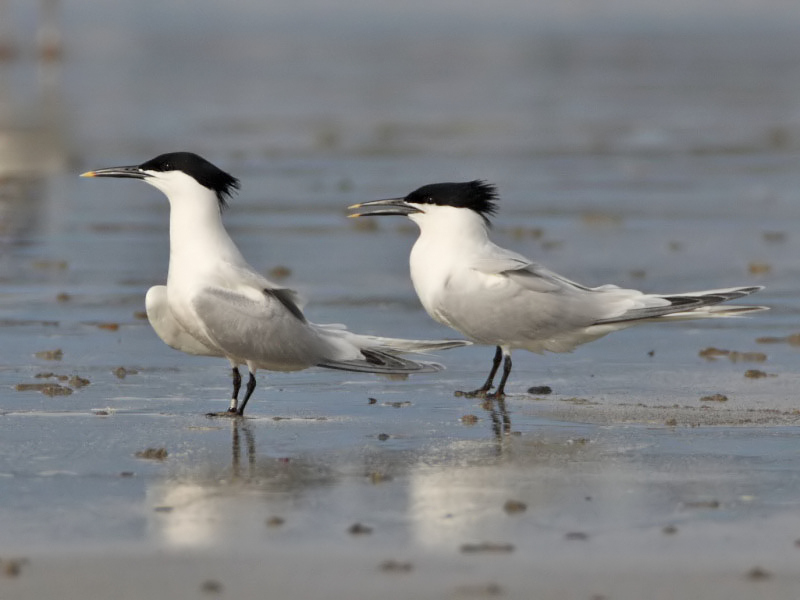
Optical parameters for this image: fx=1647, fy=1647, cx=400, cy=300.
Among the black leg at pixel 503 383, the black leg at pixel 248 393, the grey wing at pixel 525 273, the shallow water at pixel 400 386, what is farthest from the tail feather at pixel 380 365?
the grey wing at pixel 525 273

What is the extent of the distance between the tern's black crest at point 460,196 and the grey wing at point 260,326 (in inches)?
52.9

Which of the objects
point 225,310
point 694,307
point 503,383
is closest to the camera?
point 225,310

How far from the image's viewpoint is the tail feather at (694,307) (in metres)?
8.34

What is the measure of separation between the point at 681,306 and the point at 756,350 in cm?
158

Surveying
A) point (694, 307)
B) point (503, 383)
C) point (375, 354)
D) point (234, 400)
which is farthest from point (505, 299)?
point (234, 400)

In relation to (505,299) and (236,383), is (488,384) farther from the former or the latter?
(236,383)

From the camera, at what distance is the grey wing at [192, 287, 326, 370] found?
25.7 feet

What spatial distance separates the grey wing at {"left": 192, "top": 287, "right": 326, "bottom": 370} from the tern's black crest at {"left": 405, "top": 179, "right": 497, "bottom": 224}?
1.34m

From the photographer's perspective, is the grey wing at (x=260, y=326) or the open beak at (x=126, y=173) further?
the open beak at (x=126, y=173)

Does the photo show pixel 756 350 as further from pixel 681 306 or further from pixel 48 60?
pixel 48 60

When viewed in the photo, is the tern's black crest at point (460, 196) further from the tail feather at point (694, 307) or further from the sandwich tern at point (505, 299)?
the tail feather at point (694, 307)

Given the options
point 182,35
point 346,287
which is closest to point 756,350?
point 346,287

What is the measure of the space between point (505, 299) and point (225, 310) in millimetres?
1594

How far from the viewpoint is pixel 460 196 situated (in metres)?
9.00
